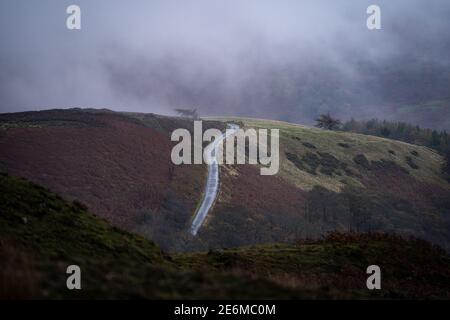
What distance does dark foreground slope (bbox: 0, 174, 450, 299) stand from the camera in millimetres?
10109

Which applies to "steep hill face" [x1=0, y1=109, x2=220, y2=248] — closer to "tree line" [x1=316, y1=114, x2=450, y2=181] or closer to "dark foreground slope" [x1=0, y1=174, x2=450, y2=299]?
"dark foreground slope" [x1=0, y1=174, x2=450, y2=299]

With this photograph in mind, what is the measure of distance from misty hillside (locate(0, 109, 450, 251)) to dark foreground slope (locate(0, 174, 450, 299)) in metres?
21.6

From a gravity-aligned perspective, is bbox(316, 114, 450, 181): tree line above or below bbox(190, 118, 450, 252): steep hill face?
above

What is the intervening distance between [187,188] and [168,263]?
3947 cm

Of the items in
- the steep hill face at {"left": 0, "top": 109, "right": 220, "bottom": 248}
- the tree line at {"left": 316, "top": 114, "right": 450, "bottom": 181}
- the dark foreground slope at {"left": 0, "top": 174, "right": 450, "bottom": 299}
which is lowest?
the dark foreground slope at {"left": 0, "top": 174, "right": 450, "bottom": 299}

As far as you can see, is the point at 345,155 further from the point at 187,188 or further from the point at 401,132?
the point at 401,132

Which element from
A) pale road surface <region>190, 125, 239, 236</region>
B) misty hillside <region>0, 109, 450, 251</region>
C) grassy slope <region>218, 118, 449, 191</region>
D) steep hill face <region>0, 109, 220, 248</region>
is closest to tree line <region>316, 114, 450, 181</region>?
grassy slope <region>218, 118, 449, 191</region>

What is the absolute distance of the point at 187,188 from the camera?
192ft

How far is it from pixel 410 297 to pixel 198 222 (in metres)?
35.2

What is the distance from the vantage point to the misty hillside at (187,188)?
48219 millimetres

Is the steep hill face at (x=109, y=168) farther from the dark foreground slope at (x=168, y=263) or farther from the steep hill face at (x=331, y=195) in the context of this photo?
the dark foreground slope at (x=168, y=263)
